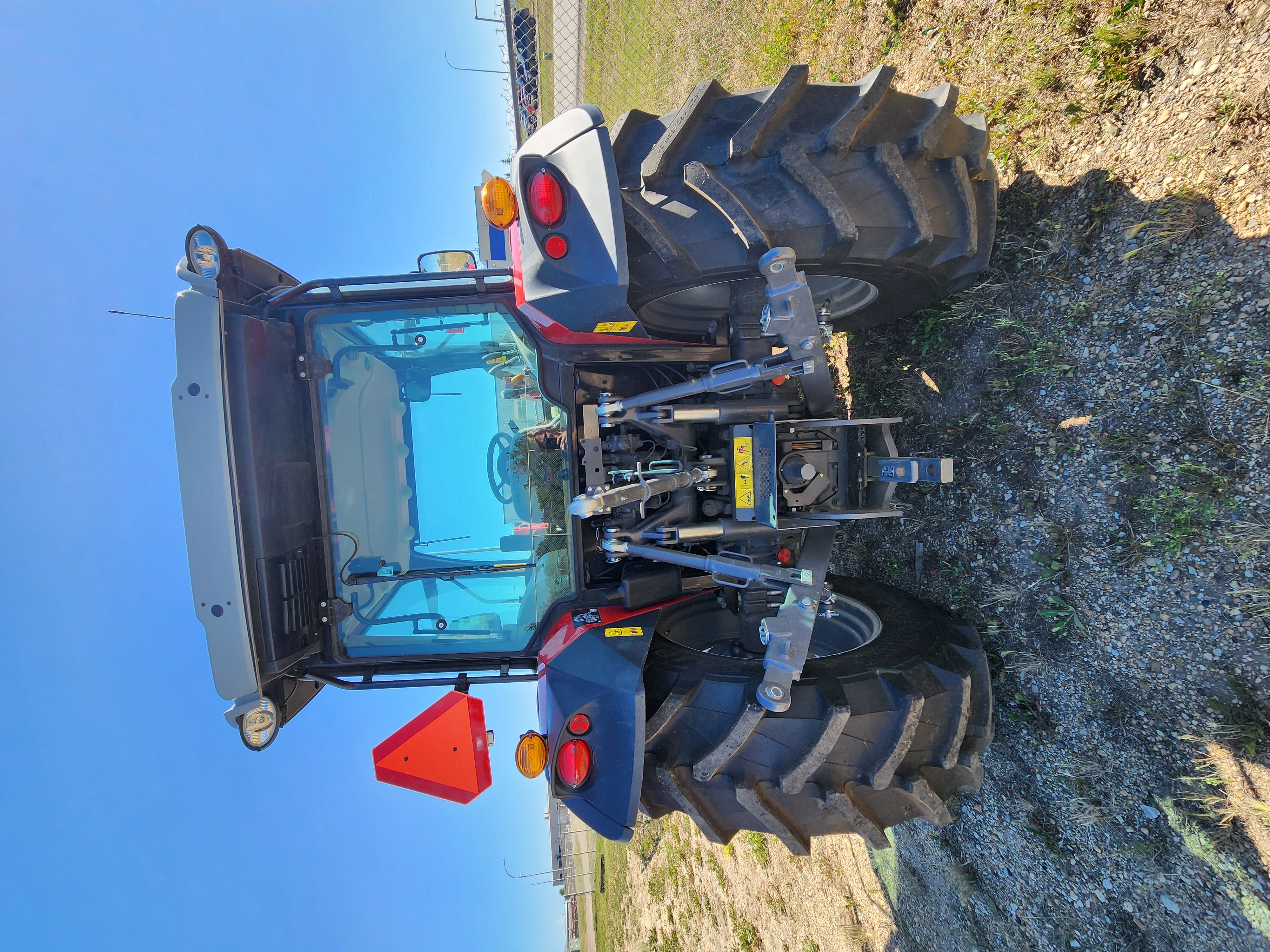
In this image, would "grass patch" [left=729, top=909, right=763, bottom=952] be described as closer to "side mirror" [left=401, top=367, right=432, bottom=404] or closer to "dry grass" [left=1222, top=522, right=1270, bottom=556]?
"dry grass" [left=1222, top=522, right=1270, bottom=556]

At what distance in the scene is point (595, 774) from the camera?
89.2 inches

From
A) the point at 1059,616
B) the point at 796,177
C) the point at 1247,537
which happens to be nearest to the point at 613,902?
the point at 1059,616

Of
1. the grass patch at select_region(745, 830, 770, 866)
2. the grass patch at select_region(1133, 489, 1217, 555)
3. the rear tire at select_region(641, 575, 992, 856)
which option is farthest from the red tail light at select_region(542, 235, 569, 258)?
the grass patch at select_region(745, 830, 770, 866)

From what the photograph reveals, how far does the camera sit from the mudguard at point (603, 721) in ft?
7.18

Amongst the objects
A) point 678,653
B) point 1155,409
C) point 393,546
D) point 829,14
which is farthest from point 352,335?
point 829,14

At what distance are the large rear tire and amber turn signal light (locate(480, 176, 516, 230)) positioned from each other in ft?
1.52

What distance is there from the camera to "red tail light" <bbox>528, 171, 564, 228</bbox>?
7.09 ft

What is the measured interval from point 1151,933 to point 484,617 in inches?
135

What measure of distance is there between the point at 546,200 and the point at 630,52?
23.4 ft

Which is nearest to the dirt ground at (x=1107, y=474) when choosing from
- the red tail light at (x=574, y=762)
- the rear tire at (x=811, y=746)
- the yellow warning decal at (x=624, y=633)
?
the rear tire at (x=811, y=746)

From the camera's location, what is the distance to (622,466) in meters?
2.87

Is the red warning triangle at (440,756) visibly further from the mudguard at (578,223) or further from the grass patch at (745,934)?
the grass patch at (745,934)

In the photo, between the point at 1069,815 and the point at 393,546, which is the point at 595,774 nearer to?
the point at 393,546

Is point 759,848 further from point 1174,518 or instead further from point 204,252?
point 204,252
